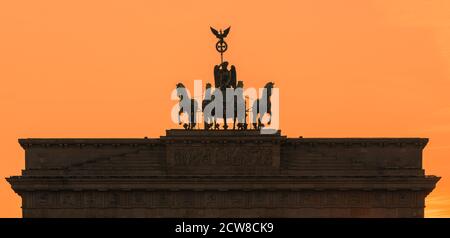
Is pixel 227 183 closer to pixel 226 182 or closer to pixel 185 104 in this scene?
pixel 226 182

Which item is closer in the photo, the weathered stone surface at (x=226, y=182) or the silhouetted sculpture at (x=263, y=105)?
the silhouetted sculpture at (x=263, y=105)

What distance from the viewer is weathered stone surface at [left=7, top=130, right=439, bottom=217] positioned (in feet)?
411

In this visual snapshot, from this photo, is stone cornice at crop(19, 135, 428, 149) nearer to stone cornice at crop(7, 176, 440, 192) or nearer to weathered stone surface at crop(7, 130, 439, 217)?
weathered stone surface at crop(7, 130, 439, 217)

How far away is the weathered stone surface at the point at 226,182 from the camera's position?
125 metres

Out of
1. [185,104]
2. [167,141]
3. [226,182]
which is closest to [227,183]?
[226,182]

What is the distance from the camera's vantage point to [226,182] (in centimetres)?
12519

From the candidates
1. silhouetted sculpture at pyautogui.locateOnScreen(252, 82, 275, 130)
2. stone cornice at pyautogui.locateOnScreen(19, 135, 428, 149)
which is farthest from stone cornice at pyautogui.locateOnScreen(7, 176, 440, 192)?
silhouetted sculpture at pyautogui.locateOnScreen(252, 82, 275, 130)

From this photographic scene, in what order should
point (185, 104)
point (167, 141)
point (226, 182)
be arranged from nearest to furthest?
point (185, 104) → point (226, 182) → point (167, 141)

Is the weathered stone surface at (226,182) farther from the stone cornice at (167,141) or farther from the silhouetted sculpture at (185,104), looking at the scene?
the silhouetted sculpture at (185,104)

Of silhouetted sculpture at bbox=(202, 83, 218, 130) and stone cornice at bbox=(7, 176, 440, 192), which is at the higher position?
silhouetted sculpture at bbox=(202, 83, 218, 130)

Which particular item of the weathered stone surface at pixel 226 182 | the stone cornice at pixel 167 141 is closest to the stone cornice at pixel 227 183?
the weathered stone surface at pixel 226 182

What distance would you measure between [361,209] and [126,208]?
53.5 ft
